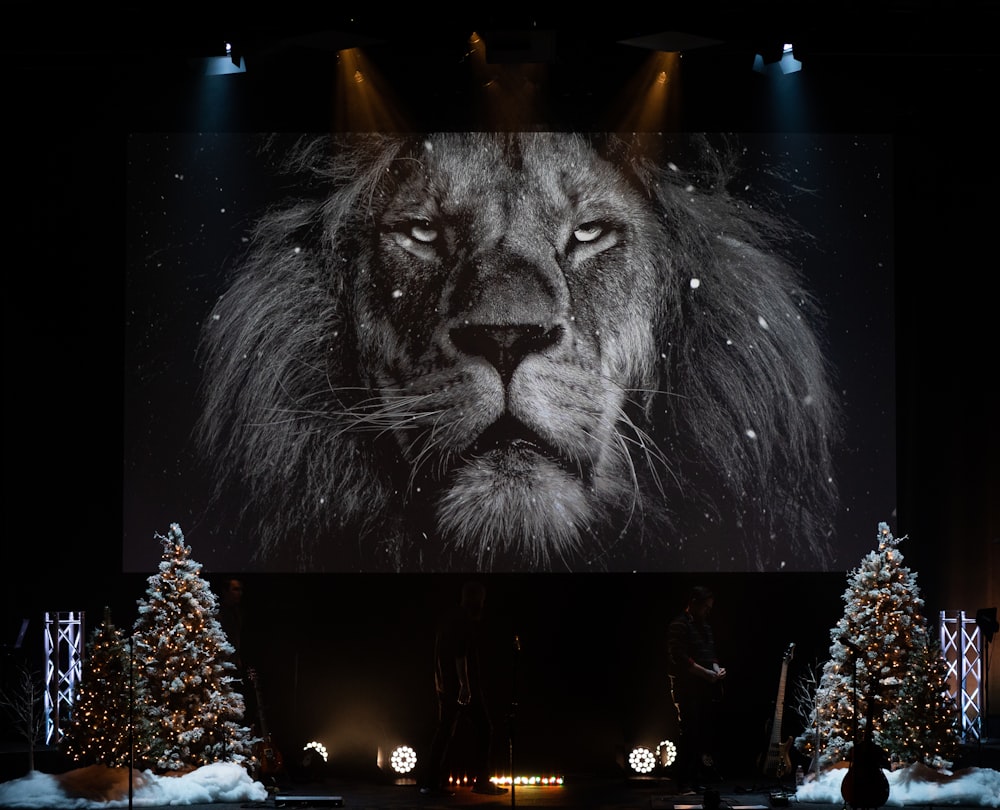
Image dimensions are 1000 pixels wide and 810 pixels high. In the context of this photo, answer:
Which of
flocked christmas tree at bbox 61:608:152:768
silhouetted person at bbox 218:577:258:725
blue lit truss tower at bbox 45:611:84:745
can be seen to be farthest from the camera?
silhouetted person at bbox 218:577:258:725

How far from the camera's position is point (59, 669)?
11.6 meters

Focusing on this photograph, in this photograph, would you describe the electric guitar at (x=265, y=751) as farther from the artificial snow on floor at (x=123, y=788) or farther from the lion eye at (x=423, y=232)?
the lion eye at (x=423, y=232)

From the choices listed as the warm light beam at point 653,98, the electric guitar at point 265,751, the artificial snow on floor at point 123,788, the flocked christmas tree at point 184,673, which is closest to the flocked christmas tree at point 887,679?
the warm light beam at point 653,98

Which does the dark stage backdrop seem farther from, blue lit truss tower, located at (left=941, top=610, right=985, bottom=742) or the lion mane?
blue lit truss tower, located at (left=941, top=610, right=985, bottom=742)

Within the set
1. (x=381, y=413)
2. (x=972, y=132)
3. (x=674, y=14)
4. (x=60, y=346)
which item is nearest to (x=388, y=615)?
(x=381, y=413)

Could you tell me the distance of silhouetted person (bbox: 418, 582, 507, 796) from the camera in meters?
11.0

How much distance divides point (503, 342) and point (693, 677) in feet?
9.98

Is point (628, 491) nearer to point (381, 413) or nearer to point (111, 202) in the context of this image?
point (381, 413)

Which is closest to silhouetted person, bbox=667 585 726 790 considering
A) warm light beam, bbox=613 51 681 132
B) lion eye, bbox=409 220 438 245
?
lion eye, bbox=409 220 438 245

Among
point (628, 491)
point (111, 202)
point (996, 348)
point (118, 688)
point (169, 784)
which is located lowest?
point (169, 784)

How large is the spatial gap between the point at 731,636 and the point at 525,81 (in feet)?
15.9

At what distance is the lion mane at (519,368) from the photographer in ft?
38.9

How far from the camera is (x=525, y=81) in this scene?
12.2 m

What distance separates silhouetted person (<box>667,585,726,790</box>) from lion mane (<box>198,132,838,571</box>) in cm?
86
